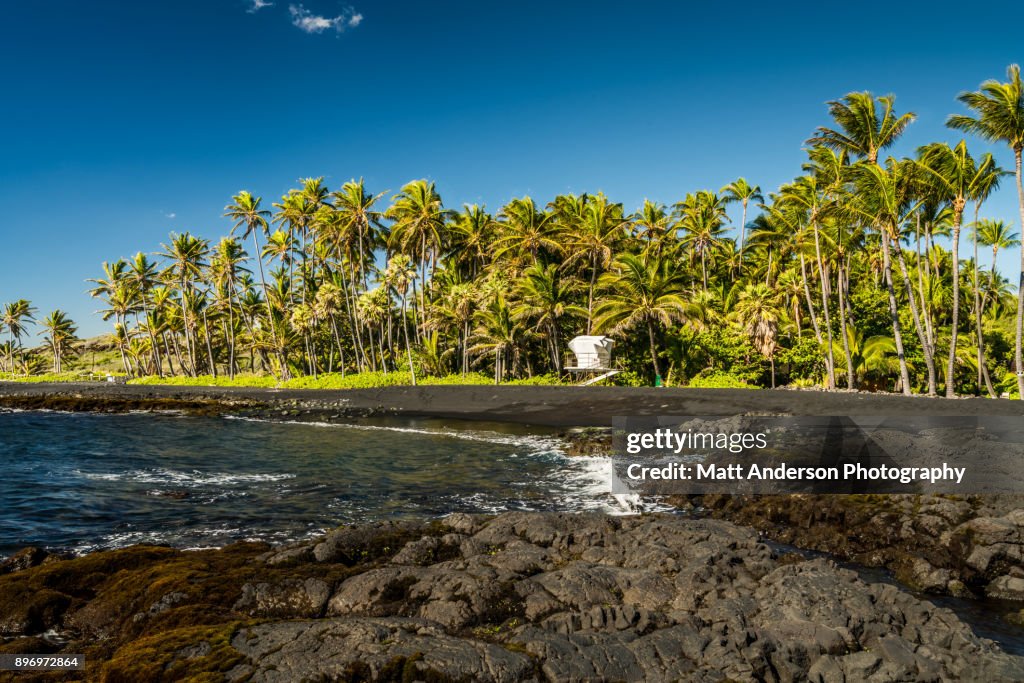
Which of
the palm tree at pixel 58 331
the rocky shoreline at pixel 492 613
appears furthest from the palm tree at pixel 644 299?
the palm tree at pixel 58 331

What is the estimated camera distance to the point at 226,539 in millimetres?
10000

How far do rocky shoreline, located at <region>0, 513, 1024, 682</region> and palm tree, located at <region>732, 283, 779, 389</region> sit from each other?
3044 cm

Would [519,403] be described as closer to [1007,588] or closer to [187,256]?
[1007,588]

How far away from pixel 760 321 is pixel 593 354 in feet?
36.4

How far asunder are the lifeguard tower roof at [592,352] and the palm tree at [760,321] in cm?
922

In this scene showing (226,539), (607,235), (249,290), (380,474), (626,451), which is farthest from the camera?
(249,290)

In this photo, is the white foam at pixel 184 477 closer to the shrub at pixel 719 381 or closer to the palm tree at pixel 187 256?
the shrub at pixel 719 381

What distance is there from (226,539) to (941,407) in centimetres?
2320

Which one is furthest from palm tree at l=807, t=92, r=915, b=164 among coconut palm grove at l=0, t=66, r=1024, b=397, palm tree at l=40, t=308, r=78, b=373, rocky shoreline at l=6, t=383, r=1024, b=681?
palm tree at l=40, t=308, r=78, b=373

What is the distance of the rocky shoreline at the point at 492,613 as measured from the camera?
5145mm

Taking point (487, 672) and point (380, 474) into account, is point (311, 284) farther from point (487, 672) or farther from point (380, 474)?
point (487, 672)

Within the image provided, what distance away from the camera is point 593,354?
38750 millimetres

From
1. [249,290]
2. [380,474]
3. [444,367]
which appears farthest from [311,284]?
[380,474]

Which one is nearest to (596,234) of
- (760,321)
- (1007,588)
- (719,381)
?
(760,321)
